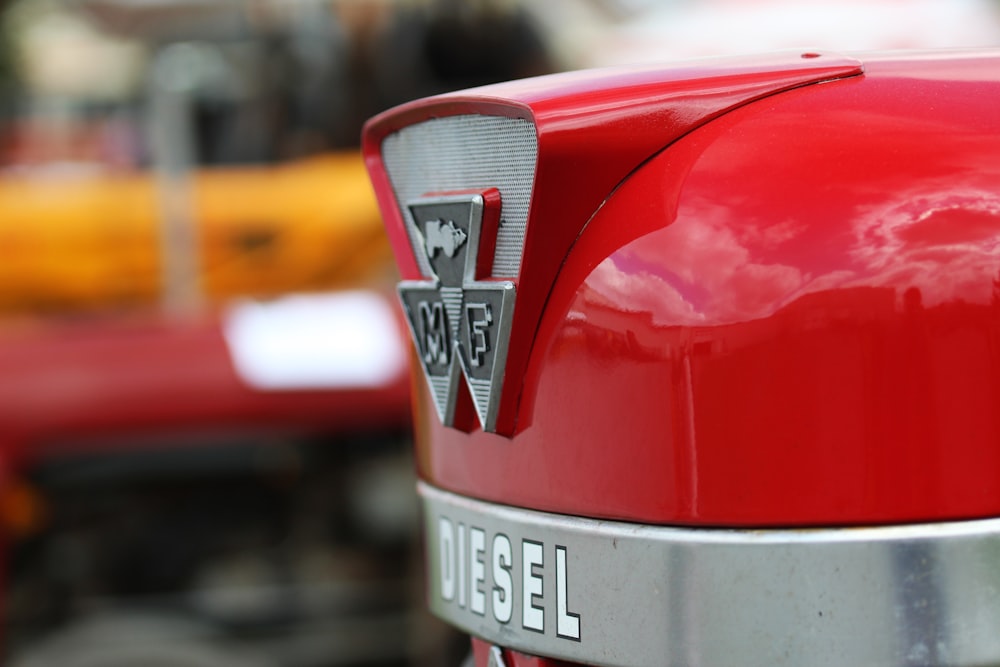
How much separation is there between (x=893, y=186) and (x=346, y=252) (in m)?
3.62

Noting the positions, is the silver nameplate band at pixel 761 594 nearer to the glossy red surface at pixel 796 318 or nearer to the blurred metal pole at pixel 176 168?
the glossy red surface at pixel 796 318

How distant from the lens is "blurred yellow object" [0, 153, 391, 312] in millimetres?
4520

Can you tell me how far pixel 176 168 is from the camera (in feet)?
14.9

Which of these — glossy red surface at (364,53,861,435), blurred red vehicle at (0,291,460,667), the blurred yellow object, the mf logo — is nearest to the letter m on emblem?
the mf logo

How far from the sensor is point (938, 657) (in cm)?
95

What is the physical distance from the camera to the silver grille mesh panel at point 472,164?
1.06 meters

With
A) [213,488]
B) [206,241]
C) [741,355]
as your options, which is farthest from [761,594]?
[206,241]

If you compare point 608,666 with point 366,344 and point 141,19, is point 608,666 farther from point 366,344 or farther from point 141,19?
point 141,19

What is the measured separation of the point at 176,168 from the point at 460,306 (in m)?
3.58

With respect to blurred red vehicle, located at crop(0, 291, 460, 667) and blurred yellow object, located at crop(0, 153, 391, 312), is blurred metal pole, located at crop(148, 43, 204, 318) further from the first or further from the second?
blurred red vehicle, located at crop(0, 291, 460, 667)

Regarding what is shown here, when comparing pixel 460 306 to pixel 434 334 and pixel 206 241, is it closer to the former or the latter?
pixel 434 334

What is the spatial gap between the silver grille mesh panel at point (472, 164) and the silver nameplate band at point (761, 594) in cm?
22

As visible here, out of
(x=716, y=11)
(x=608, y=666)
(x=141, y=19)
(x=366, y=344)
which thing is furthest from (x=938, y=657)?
(x=141, y=19)

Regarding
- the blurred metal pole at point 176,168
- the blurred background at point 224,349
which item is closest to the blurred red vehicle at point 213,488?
the blurred background at point 224,349
